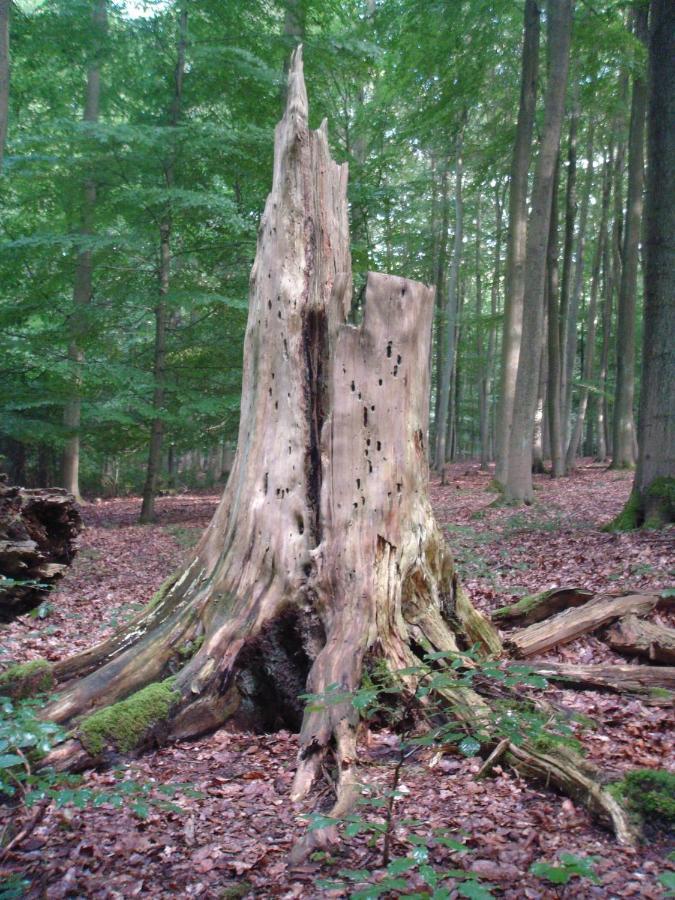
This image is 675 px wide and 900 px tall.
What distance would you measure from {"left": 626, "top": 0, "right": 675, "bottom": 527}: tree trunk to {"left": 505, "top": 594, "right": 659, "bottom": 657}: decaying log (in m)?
3.46

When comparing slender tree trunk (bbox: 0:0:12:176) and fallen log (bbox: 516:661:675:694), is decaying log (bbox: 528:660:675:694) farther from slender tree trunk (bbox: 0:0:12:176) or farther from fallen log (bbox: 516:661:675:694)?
slender tree trunk (bbox: 0:0:12:176)

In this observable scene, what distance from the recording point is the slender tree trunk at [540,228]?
12.1 meters

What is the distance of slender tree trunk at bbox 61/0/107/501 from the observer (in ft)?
42.8

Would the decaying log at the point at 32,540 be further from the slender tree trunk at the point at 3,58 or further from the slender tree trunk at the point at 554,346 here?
the slender tree trunk at the point at 554,346

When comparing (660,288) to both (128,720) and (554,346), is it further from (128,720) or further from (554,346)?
(554,346)

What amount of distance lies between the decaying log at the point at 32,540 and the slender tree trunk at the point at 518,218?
33.7 feet

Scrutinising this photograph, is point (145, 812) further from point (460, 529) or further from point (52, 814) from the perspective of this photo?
point (460, 529)

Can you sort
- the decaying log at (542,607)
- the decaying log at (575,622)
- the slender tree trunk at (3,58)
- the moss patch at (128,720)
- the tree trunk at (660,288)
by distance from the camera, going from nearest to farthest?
the moss patch at (128,720), the decaying log at (575,622), the decaying log at (542,607), the tree trunk at (660,288), the slender tree trunk at (3,58)

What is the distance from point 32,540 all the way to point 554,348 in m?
15.7

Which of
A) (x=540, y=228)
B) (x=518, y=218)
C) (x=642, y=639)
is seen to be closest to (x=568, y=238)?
(x=518, y=218)

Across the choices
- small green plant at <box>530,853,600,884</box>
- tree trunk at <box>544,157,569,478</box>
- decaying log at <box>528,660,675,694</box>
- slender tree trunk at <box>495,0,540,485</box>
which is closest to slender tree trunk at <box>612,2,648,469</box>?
tree trunk at <box>544,157,569,478</box>

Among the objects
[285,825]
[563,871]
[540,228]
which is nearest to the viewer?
[563,871]

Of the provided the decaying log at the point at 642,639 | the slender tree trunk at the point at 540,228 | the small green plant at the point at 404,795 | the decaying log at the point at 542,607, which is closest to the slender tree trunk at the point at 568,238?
the slender tree trunk at the point at 540,228

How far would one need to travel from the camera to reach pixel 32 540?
239 inches
